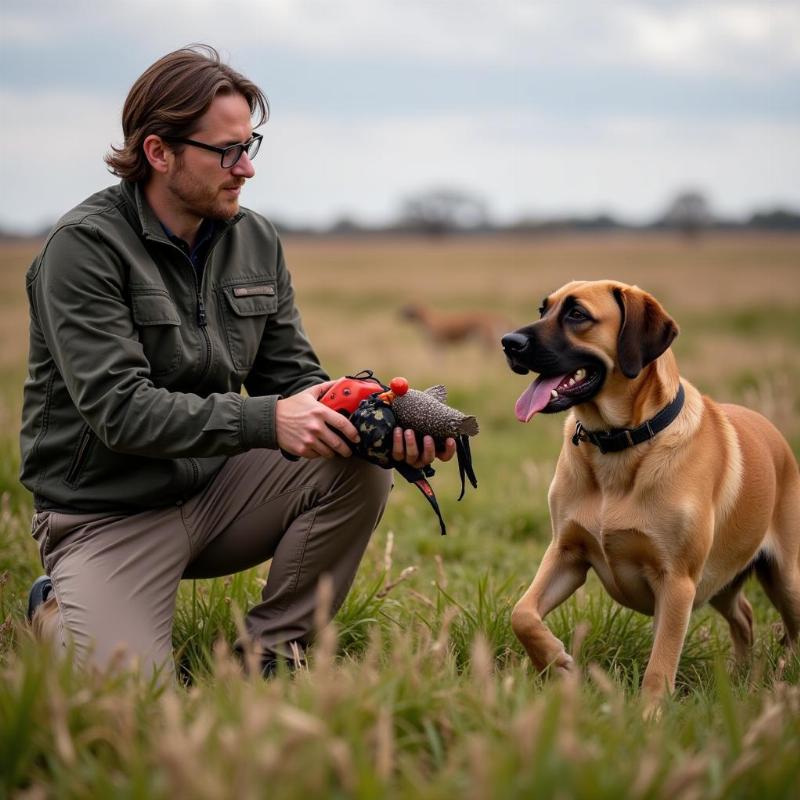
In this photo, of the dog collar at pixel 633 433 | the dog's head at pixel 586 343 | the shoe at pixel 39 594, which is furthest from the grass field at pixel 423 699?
the dog's head at pixel 586 343

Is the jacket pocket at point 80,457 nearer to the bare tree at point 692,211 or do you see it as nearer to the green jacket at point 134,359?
the green jacket at point 134,359

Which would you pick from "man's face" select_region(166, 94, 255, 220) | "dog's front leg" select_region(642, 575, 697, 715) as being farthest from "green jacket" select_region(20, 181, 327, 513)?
"dog's front leg" select_region(642, 575, 697, 715)

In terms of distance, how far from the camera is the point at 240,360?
3809 millimetres

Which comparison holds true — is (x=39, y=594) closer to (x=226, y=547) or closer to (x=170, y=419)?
(x=226, y=547)

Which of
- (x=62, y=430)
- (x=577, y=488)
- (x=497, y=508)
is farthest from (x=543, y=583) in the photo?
(x=497, y=508)

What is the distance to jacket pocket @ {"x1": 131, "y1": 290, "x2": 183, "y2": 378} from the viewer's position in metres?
3.43

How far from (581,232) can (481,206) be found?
48.3ft

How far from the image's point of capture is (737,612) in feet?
13.9

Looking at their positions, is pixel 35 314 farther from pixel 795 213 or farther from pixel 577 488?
pixel 795 213

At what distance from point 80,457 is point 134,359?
45cm

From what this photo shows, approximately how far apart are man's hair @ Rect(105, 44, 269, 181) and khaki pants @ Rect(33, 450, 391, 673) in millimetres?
1241

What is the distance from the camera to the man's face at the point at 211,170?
3.56 meters

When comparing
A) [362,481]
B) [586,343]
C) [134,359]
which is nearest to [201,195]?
[134,359]

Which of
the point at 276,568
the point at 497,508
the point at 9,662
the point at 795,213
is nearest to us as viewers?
the point at 9,662
